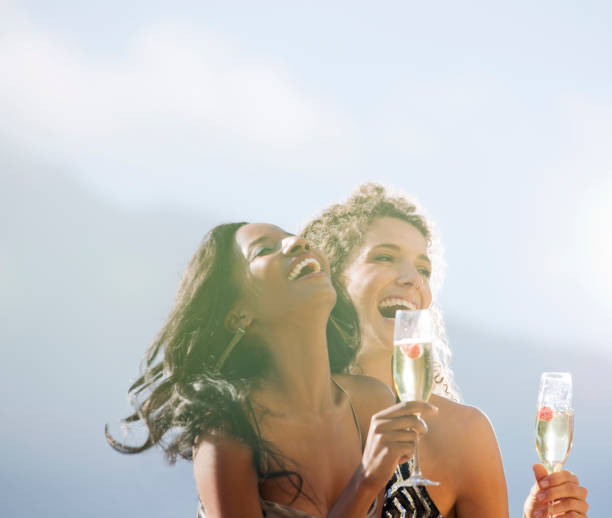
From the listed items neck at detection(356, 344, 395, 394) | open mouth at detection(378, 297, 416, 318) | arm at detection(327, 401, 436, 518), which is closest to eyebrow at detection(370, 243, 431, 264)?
open mouth at detection(378, 297, 416, 318)

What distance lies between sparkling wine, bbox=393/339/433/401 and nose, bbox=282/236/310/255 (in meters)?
0.49

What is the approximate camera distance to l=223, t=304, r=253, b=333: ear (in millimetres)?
2854

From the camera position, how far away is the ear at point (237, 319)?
2.85m

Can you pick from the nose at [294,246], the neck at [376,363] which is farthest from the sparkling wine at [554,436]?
the nose at [294,246]

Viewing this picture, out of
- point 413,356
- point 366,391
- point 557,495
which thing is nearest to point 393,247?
point 366,391

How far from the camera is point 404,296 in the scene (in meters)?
3.40

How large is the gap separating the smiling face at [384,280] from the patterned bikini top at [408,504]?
2.24 feet

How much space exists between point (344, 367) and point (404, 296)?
1.40ft

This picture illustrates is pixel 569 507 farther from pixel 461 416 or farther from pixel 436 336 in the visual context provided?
pixel 436 336

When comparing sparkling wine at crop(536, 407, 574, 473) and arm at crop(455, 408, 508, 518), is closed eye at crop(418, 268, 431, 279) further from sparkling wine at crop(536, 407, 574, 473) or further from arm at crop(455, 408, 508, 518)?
sparkling wine at crop(536, 407, 574, 473)

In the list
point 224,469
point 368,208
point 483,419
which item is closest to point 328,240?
point 368,208

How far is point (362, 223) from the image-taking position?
3.71m

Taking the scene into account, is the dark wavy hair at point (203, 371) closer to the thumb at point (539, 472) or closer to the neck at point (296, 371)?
the neck at point (296, 371)

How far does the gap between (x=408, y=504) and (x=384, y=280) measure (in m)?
0.99
